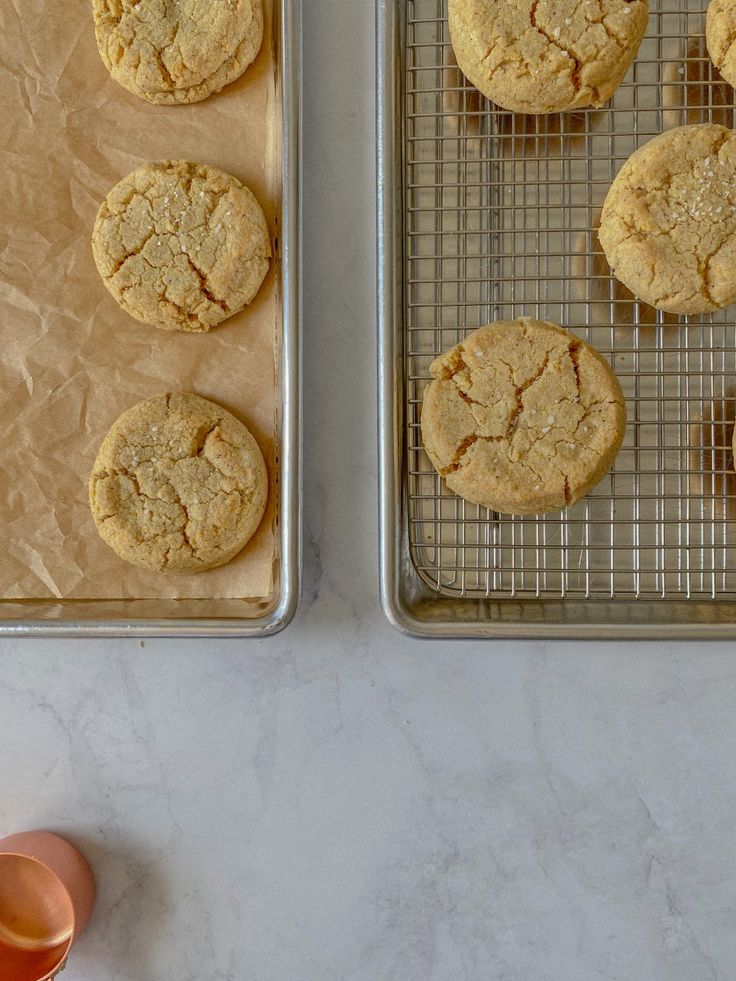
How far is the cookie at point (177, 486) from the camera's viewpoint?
1.42 meters

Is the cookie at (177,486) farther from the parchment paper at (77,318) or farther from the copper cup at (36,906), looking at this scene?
the copper cup at (36,906)

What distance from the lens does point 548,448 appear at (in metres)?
1.37

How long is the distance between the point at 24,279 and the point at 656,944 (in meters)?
1.81

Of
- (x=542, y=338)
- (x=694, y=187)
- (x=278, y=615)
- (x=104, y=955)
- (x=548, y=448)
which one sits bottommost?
(x=104, y=955)

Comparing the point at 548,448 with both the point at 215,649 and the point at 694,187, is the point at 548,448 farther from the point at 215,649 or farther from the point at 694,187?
the point at 215,649

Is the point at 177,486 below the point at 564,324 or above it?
below

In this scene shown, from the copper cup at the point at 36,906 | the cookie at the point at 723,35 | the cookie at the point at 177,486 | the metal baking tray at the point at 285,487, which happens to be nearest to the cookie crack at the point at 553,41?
the cookie at the point at 723,35

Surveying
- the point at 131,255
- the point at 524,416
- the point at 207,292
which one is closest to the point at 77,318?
the point at 131,255

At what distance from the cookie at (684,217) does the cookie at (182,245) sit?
680mm

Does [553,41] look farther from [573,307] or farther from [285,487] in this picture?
[285,487]

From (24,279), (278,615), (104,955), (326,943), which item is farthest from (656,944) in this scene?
(24,279)

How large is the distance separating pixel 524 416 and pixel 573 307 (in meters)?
0.27

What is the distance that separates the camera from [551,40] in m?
1.35

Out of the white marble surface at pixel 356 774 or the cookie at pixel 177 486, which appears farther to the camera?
the white marble surface at pixel 356 774
